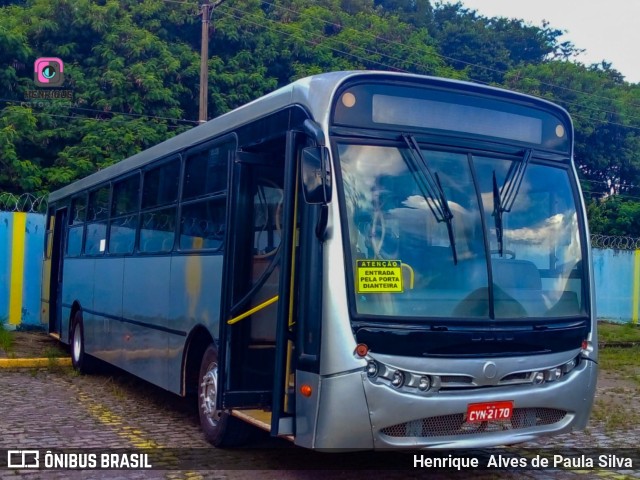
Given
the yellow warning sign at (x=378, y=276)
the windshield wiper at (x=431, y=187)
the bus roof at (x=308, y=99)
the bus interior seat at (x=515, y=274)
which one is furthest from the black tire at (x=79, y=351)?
the bus interior seat at (x=515, y=274)

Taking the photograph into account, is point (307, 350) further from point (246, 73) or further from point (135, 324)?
point (246, 73)

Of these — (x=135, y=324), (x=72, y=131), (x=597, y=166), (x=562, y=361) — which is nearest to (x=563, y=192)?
(x=562, y=361)

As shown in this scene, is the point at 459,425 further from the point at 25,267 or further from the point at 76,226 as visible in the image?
the point at 25,267

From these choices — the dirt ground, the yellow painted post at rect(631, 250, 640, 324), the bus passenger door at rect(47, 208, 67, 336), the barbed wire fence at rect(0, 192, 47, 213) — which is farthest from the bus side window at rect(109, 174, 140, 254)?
the yellow painted post at rect(631, 250, 640, 324)

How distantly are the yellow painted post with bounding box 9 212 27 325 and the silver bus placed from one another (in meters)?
10.9

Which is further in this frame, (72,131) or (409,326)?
(72,131)

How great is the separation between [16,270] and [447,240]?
13146 mm

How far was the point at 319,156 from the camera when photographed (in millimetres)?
5383

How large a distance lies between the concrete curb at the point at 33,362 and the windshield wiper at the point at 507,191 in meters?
8.64

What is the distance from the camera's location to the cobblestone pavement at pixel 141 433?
637cm

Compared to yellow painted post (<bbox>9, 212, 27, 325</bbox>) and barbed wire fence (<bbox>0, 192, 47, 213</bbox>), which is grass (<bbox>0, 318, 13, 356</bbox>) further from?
barbed wire fence (<bbox>0, 192, 47, 213</bbox>)

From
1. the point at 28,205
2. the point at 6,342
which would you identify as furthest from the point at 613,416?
the point at 28,205

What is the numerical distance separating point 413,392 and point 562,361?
1312mm

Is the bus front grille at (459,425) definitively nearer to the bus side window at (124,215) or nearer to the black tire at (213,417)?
the black tire at (213,417)
